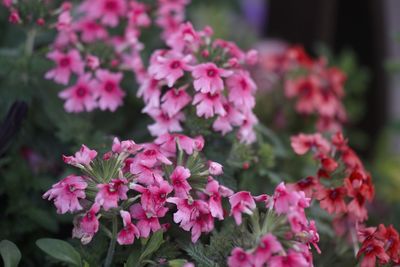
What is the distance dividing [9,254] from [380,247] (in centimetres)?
46

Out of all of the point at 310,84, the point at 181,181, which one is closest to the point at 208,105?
the point at 181,181

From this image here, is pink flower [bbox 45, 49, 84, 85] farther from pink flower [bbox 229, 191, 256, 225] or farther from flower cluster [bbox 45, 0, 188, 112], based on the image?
pink flower [bbox 229, 191, 256, 225]

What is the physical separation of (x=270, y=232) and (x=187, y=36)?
0.36 metres

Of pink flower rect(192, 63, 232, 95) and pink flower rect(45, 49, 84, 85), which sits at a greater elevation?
pink flower rect(192, 63, 232, 95)

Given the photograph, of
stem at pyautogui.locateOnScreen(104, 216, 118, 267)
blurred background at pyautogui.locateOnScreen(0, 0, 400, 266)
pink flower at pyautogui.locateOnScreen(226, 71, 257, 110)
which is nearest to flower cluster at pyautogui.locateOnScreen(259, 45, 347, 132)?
blurred background at pyautogui.locateOnScreen(0, 0, 400, 266)

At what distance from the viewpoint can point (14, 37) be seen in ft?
4.00

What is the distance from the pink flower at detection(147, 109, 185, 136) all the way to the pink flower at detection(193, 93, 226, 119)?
0.05 meters

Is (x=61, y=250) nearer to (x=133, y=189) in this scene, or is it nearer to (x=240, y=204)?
(x=133, y=189)

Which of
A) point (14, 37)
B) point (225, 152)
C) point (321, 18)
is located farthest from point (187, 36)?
point (321, 18)

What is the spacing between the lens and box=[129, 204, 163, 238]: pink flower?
726mm

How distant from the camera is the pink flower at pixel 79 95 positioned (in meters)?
0.99

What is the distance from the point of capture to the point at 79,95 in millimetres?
994

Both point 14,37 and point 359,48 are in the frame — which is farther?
point 359,48

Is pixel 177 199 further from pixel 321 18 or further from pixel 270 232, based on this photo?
pixel 321 18
